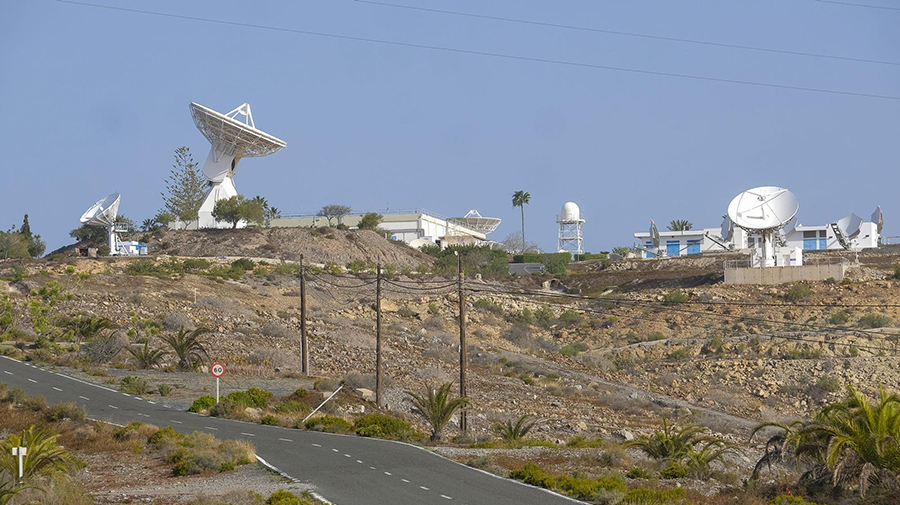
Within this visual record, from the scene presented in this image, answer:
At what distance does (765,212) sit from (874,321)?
16.3 meters

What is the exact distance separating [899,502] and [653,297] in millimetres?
56983

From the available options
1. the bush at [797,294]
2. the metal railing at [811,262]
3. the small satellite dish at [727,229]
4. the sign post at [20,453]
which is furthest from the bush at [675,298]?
the sign post at [20,453]

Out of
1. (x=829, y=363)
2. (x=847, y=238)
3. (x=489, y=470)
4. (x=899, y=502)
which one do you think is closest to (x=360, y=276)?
(x=829, y=363)

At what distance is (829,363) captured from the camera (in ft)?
161

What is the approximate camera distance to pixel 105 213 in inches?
3029

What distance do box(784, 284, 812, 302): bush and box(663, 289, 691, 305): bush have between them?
674 cm

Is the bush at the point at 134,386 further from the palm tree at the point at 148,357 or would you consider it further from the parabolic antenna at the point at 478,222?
the parabolic antenna at the point at 478,222

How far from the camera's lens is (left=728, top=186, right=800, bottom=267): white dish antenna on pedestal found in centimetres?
7138

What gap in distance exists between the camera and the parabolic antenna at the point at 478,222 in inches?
5054

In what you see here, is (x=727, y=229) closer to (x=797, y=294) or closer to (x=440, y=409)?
(x=797, y=294)

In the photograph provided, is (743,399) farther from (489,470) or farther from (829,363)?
(489,470)

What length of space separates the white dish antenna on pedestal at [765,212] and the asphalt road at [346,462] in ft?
168

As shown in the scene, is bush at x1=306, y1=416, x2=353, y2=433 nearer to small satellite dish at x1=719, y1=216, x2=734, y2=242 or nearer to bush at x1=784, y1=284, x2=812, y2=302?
bush at x1=784, y1=284, x2=812, y2=302

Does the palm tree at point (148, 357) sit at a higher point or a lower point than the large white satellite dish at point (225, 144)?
lower
